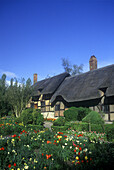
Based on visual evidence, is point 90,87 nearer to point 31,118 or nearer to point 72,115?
point 72,115

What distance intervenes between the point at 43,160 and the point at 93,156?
4.97 ft

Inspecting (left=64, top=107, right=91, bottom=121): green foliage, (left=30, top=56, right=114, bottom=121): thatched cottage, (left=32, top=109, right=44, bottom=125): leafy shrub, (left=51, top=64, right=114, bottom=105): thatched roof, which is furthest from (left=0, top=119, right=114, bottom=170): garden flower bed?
(left=51, top=64, right=114, bottom=105): thatched roof

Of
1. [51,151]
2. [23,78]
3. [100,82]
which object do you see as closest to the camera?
[51,151]

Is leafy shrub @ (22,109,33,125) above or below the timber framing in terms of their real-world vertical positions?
below

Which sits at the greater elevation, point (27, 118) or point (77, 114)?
point (27, 118)

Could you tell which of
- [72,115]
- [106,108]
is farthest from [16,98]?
[106,108]

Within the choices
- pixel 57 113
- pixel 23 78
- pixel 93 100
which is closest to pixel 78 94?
pixel 93 100

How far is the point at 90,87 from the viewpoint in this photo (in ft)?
62.9

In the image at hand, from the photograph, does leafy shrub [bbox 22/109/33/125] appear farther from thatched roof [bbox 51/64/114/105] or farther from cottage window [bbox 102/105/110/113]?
cottage window [bbox 102/105/110/113]

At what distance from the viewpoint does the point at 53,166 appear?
438cm

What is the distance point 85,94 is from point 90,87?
47.6 inches

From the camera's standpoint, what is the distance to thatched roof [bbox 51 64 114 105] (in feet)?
56.5

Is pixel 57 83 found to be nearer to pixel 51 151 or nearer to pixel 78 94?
pixel 78 94

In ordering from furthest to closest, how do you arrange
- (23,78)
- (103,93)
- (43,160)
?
(23,78) → (103,93) → (43,160)
